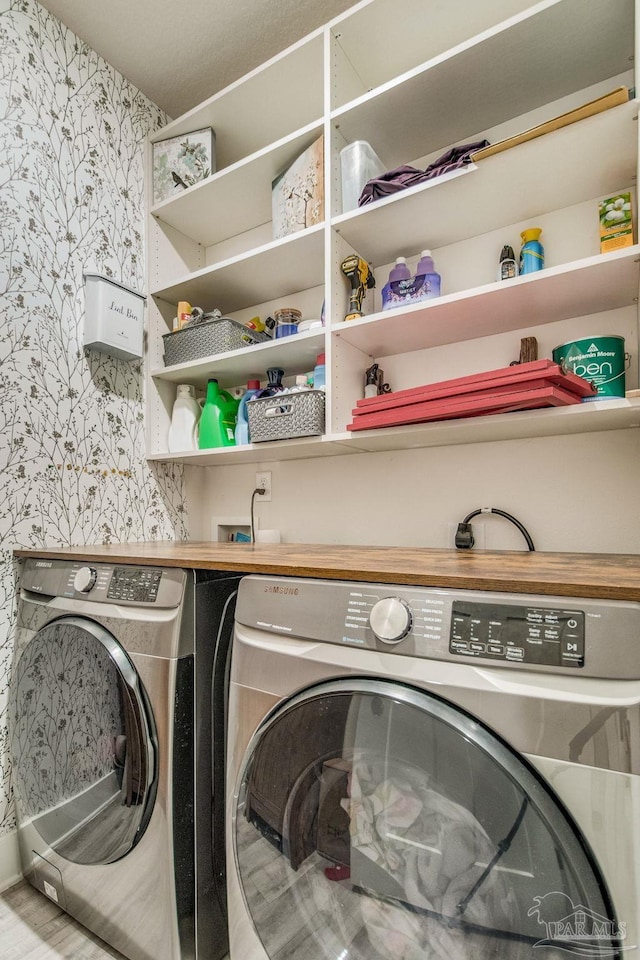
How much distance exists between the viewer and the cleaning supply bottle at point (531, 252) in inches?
51.4

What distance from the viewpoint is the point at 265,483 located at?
1.94 metres

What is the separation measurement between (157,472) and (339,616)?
1.39 meters

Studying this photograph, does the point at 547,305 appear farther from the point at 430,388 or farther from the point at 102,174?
the point at 102,174

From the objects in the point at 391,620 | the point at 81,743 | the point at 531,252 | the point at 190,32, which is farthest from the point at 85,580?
the point at 190,32

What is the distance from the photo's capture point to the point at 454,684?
0.72m

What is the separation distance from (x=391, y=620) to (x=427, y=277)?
109cm

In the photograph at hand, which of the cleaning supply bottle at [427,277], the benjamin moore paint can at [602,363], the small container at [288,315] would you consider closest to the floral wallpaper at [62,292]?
the small container at [288,315]

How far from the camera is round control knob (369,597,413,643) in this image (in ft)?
2.50

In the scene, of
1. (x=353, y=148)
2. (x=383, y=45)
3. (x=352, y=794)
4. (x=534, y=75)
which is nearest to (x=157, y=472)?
(x=353, y=148)

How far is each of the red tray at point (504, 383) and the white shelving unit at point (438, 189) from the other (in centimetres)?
7

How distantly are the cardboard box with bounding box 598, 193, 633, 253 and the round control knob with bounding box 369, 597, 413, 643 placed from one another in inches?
41.1

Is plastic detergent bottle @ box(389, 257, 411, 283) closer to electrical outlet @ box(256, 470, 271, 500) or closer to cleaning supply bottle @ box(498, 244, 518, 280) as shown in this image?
cleaning supply bottle @ box(498, 244, 518, 280)

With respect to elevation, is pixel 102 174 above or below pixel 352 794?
above

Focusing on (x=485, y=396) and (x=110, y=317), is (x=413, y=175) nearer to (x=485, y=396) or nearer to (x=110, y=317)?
(x=485, y=396)
